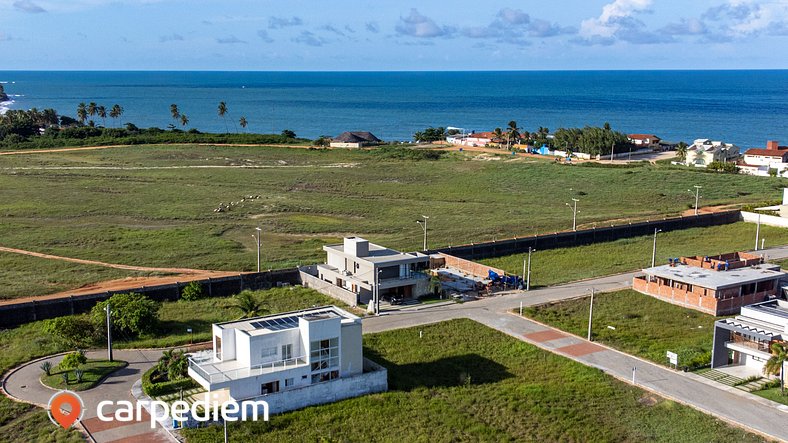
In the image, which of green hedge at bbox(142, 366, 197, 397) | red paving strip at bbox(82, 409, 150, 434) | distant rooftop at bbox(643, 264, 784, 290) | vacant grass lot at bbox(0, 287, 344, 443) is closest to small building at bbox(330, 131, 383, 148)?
vacant grass lot at bbox(0, 287, 344, 443)

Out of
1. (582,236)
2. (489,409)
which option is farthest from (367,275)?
(582,236)

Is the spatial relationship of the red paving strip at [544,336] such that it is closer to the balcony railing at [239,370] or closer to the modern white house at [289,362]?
the modern white house at [289,362]

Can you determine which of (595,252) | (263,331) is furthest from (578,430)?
(595,252)

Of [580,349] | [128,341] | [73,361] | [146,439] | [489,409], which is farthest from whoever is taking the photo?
[128,341]

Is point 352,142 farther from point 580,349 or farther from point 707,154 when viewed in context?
point 580,349

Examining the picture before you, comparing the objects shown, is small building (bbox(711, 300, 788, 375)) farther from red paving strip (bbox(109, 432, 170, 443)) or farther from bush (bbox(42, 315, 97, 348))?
bush (bbox(42, 315, 97, 348))
